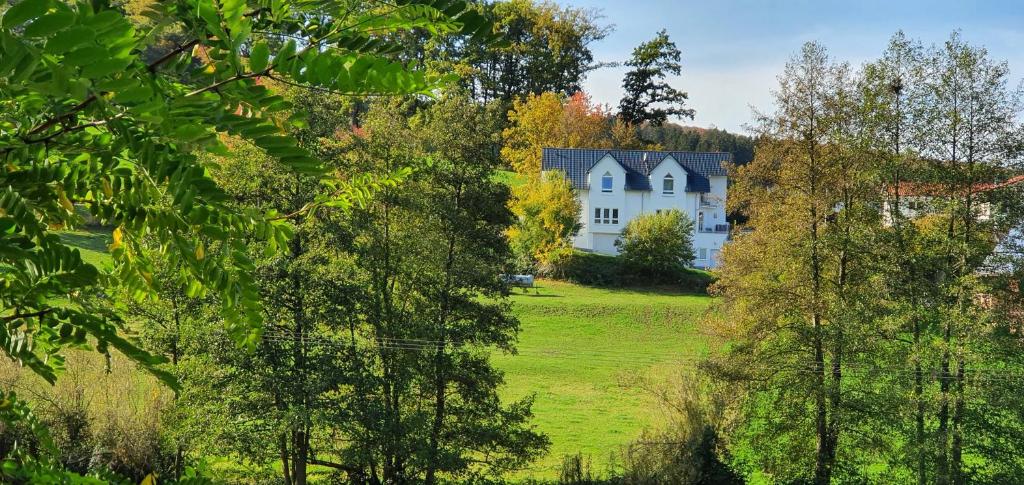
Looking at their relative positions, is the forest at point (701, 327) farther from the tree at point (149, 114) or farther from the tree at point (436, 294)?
the tree at point (149, 114)

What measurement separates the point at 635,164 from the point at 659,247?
28.7 ft

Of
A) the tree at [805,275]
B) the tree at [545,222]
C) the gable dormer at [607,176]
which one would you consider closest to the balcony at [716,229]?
the gable dormer at [607,176]

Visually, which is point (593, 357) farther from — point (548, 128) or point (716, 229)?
point (548, 128)

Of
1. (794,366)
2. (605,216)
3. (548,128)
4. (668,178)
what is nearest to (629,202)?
(605,216)

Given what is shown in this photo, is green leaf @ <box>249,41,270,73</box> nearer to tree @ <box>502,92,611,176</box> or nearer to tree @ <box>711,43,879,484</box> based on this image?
tree @ <box>711,43,879,484</box>

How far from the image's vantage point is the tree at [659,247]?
40.0 m

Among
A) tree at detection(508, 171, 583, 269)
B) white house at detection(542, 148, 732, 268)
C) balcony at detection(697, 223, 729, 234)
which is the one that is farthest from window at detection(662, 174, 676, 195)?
tree at detection(508, 171, 583, 269)

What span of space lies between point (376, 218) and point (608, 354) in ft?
42.5

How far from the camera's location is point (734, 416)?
18.7 m

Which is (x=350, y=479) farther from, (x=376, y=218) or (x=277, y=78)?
(x=277, y=78)

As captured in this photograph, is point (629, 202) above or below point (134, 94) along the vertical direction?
above

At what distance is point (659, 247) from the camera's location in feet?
131

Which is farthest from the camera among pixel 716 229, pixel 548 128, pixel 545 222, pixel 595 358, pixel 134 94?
pixel 548 128

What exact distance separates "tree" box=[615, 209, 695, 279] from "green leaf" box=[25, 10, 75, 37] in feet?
129
